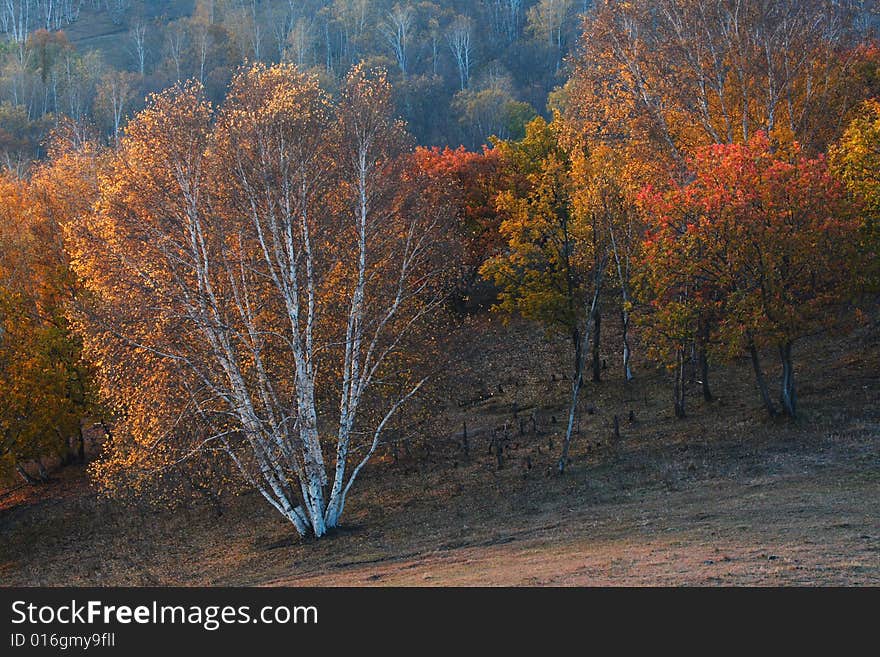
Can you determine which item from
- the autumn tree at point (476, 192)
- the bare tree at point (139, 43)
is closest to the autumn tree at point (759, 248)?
the autumn tree at point (476, 192)

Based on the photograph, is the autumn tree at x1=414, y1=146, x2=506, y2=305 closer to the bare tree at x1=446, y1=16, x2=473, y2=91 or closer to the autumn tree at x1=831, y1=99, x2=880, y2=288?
the autumn tree at x1=831, y1=99, x2=880, y2=288

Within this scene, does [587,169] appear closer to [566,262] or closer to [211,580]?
[566,262]

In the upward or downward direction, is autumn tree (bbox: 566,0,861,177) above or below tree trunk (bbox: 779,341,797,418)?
above

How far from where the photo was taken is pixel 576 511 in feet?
82.1

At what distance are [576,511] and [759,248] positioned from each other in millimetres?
10842

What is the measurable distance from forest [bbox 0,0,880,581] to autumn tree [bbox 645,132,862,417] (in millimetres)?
96

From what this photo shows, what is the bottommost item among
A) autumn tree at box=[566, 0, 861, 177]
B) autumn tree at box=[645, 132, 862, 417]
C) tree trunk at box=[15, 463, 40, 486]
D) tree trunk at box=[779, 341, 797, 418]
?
tree trunk at box=[15, 463, 40, 486]

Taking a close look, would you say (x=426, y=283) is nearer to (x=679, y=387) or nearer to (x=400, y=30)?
(x=679, y=387)

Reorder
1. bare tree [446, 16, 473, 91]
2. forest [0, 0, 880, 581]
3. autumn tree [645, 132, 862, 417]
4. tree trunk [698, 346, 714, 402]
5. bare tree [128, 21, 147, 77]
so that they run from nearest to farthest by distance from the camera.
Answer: forest [0, 0, 880, 581], autumn tree [645, 132, 862, 417], tree trunk [698, 346, 714, 402], bare tree [446, 16, 473, 91], bare tree [128, 21, 147, 77]

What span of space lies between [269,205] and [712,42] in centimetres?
2368

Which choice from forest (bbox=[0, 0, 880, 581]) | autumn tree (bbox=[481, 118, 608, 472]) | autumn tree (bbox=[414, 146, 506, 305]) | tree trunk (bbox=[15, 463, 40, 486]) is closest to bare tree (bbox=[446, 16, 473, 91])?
autumn tree (bbox=[414, 146, 506, 305])

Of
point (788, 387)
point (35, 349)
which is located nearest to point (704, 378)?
point (788, 387)

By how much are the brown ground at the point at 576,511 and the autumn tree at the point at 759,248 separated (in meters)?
3.73

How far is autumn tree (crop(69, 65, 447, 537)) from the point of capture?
82.3ft
